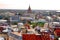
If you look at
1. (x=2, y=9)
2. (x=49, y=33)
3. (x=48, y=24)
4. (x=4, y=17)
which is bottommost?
(x=49, y=33)

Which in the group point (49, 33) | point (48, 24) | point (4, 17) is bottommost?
point (49, 33)

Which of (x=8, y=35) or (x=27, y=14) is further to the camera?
(x=27, y=14)

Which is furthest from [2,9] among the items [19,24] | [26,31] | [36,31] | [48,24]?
[48,24]
